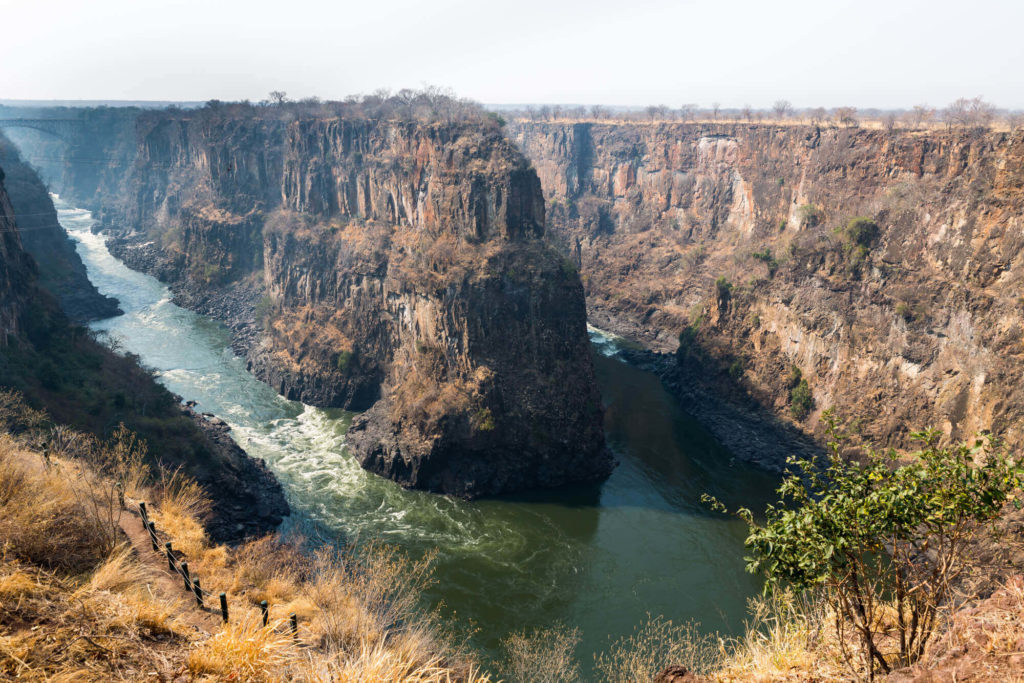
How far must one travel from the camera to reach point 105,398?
36.9m

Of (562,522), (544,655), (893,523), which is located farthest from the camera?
(562,522)

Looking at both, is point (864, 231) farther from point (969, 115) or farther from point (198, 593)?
point (198, 593)

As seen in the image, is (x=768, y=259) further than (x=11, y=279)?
Yes

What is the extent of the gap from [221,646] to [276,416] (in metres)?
46.1

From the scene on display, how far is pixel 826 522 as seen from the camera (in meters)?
9.91

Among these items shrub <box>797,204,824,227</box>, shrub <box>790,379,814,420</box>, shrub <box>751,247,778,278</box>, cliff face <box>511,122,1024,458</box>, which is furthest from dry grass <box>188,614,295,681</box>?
shrub <box>797,204,824,227</box>

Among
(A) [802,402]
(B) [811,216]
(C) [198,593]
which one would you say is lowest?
(A) [802,402]

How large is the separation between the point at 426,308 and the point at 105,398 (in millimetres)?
23044

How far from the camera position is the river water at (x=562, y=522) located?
3150cm

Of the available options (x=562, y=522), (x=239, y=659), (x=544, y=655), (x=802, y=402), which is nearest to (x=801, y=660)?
(x=239, y=659)

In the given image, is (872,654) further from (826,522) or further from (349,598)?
(349,598)

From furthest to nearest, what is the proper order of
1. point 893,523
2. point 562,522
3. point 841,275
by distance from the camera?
point 841,275
point 562,522
point 893,523

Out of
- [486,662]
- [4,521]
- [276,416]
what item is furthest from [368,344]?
[4,521]

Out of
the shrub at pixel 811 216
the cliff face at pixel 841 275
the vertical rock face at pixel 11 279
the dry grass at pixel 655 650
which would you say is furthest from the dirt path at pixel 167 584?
the shrub at pixel 811 216
